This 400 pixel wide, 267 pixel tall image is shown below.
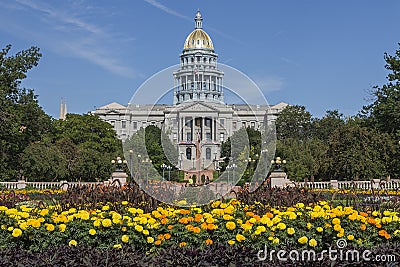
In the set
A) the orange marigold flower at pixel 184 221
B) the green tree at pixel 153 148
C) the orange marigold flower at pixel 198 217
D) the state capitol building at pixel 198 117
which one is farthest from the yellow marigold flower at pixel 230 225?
the state capitol building at pixel 198 117

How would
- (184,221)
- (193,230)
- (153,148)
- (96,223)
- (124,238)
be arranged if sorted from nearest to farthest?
(124,238)
(193,230)
(96,223)
(184,221)
(153,148)

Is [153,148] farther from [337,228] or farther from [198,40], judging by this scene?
[337,228]

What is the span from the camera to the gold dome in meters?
84.9

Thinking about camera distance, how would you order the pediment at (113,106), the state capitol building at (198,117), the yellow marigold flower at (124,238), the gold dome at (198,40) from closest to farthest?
the yellow marigold flower at (124,238), the state capitol building at (198,117), the gold dome at (198,40), the pediment at (113,106)

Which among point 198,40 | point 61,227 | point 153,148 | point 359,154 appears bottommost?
point 61,227

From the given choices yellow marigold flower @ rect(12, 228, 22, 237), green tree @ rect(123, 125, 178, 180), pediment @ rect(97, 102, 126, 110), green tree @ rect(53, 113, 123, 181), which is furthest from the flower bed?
pediment @ rect(97, 102, 126, 110)

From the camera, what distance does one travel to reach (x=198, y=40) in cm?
8650

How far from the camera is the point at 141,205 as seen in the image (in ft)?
34.8

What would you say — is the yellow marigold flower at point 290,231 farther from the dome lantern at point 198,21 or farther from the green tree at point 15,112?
the dome lantern at point 198,21

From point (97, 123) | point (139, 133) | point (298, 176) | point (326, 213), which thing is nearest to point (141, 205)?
point (326, 213)

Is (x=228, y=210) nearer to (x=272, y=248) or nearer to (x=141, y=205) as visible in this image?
(x=272, y=248)

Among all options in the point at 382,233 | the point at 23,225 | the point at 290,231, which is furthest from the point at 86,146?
the point at 382,233

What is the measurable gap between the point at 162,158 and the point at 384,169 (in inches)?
847

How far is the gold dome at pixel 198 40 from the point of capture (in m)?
84.9
